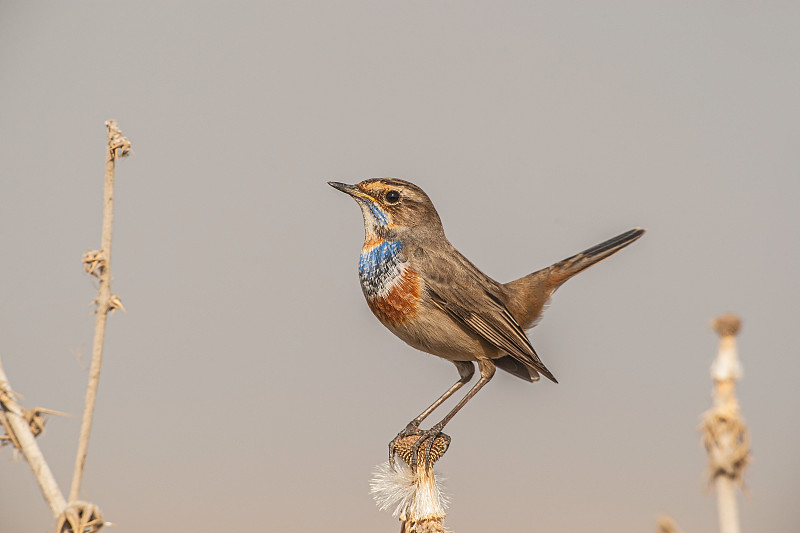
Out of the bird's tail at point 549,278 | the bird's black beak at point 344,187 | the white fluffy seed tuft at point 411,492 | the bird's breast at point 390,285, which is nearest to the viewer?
the white fluffy seed tuft at point 411,492

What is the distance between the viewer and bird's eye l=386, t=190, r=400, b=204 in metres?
5.95

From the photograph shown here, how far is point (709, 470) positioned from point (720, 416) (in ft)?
0.32

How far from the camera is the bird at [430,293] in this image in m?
5.62

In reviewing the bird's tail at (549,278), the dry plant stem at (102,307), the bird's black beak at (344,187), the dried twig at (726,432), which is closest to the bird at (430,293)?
the bird's black beak at (344,187)

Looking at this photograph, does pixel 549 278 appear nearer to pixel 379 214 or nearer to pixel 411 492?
pixel 379 214

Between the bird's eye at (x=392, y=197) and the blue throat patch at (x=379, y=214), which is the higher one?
the bird's eye at (x=392, y=197)

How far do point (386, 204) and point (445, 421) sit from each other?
1691mm

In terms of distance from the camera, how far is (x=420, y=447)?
4.09 meters

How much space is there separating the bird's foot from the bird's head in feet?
5.69

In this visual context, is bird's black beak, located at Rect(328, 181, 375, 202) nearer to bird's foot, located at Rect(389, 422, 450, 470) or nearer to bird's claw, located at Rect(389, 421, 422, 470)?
bird's claw, located at Rect(389, 421, 422, 470)

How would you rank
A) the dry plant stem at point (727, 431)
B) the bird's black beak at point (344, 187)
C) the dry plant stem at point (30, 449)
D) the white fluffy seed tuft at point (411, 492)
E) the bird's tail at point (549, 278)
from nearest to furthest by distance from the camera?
the dry plant stem at point (727, 431) → the dry plant stem at point (30, 449) → the white fluffy seed tuft at point (411, 492) → the bird's black beak at point (344, 187) → the bird's tail at point (549, 278)

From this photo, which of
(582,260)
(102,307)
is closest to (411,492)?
(102,307)

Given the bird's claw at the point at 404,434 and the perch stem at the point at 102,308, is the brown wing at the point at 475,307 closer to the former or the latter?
the bird's claw at the point at 404,434

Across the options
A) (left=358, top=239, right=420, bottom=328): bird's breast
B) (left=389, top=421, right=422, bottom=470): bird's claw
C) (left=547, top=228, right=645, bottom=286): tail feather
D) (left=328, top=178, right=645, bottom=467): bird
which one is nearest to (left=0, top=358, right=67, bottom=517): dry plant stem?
(left=389, top=421, right=422, bottom=470): bird's claw
